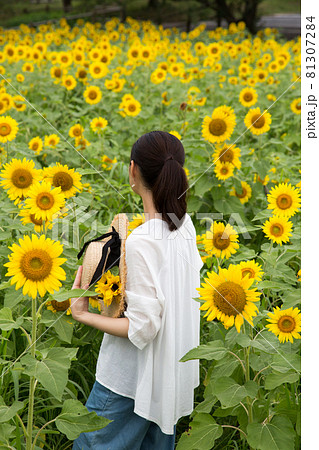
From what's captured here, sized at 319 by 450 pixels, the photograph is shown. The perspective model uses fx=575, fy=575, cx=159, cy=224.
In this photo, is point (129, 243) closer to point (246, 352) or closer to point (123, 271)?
point (123, 271)

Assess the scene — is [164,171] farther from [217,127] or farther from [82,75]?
[82,75]

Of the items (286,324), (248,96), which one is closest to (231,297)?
(286,324)

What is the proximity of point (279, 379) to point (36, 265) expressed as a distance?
0.89m

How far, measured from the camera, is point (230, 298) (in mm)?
1863

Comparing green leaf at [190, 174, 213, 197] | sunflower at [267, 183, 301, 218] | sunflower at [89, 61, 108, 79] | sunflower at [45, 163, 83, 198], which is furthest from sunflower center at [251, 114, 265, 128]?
sunflower at [89, 61, 108, 79]

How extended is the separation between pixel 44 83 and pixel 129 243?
18.1ft

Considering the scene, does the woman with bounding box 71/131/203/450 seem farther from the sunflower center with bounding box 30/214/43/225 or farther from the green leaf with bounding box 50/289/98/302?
the sunflower center with bounding box 30/214/43/225

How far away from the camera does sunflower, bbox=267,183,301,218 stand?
2938 mm

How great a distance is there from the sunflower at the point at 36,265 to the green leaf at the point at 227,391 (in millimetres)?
634

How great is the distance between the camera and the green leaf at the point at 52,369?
1812mm

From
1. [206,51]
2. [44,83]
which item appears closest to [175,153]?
[44,83]

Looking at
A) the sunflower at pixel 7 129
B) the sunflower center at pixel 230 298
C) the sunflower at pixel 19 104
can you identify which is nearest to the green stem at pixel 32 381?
the sunflower center at pixel 230 298

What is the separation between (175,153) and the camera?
1.97 meters

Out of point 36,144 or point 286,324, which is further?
point 36,144
